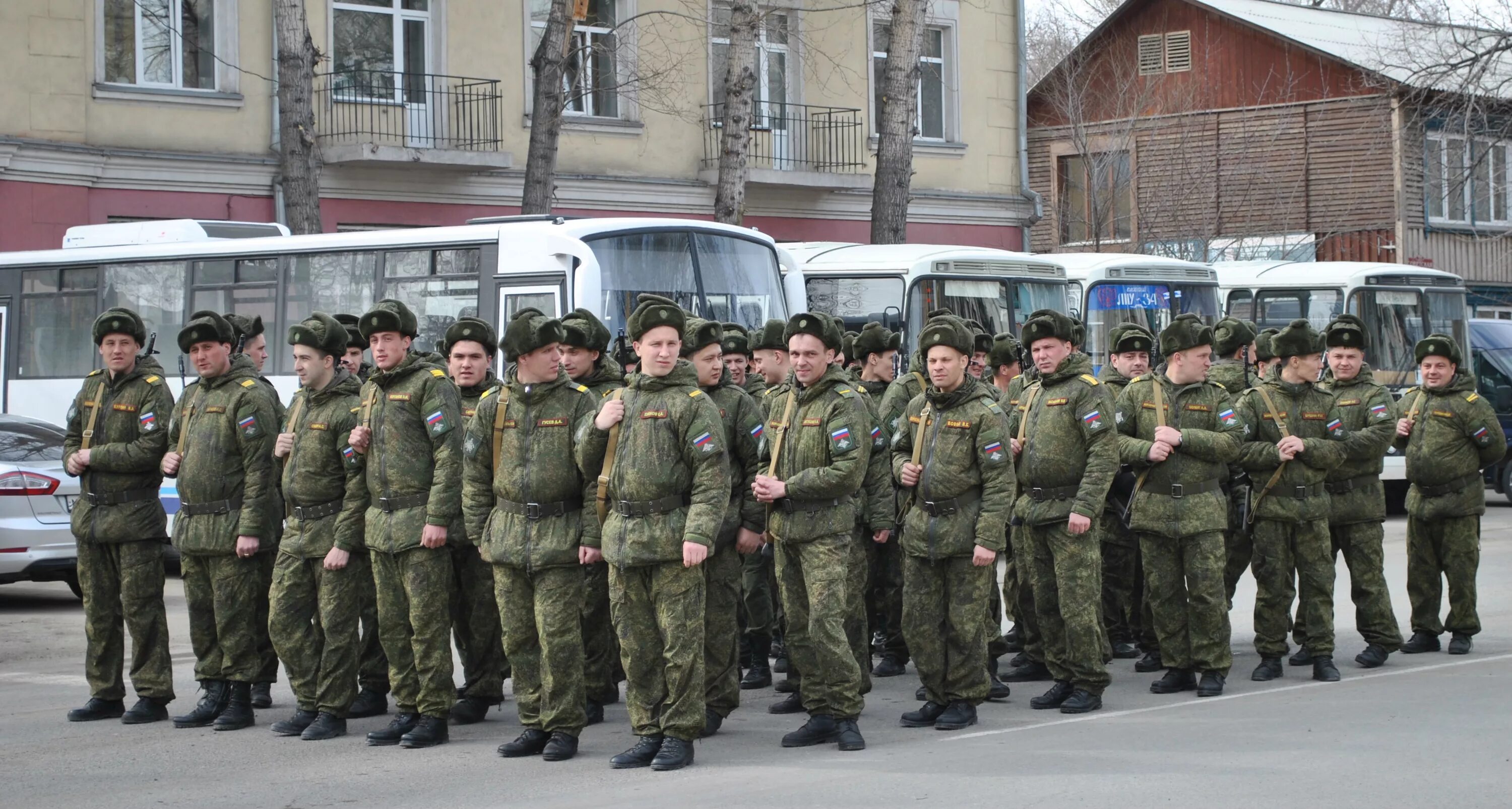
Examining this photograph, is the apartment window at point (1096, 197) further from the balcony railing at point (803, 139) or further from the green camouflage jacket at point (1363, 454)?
the green camouflage jacket at point (1363, 454)

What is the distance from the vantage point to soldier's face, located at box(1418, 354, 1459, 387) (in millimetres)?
11266

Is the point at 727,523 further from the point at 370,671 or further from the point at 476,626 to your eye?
the point at 370,671

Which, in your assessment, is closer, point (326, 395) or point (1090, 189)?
point (326, 395)

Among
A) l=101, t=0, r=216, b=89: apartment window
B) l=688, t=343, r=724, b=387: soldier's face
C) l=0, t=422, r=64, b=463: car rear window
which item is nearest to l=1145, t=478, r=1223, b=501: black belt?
l=688, t=343, r=724, b=387: soldier's face

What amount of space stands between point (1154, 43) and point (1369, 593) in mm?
31847

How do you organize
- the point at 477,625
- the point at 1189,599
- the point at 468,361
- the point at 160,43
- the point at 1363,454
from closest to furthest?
A: 1. the point at 468,361
2. the point at 477,625
3. the point at 1189,599
4. the point at 1363,454
5. the point at 160,43

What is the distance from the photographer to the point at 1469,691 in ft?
30.6

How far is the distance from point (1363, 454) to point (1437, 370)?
4.03 feet

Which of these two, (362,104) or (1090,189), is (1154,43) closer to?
(1090,189)

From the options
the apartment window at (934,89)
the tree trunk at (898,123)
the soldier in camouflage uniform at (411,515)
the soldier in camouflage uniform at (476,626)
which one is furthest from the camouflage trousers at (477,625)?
the apartment window at (934,89)

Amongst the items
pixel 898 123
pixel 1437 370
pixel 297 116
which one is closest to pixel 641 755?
pixel 1437 370

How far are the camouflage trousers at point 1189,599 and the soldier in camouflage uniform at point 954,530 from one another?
1389mm

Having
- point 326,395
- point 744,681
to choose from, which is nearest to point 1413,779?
point 744,681

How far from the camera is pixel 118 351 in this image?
9320 mm
